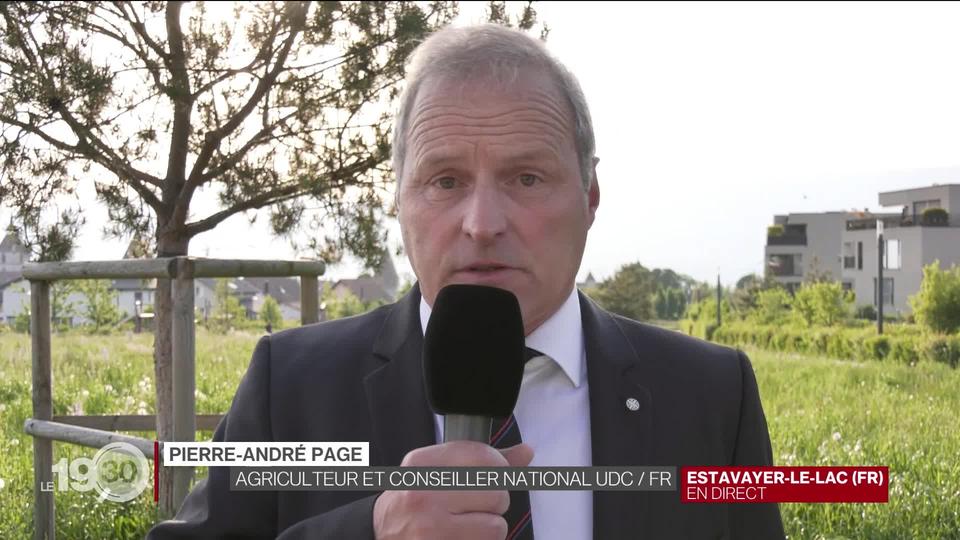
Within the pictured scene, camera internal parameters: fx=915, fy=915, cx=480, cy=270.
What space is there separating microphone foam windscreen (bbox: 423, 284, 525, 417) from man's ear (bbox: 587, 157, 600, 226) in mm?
624

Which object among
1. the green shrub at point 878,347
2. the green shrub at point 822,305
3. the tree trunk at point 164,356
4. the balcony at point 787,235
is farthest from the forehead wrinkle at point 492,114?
the balcony at point 787,235

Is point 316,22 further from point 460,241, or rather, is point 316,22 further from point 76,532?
point 460,241

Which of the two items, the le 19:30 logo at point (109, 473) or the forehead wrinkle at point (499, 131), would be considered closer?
the forehead wrinkle at point (499, 131)

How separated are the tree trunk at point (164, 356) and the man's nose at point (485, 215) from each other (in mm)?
4035

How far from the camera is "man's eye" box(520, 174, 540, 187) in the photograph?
1.82 meters

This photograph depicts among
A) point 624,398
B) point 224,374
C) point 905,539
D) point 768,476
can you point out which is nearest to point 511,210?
point 624,398

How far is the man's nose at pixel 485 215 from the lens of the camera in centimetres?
170

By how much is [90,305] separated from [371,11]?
218 inches

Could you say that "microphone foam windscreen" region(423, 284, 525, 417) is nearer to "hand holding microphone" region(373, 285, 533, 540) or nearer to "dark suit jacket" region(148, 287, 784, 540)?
"hand holding microphone" region(373, 285, 533, 540)

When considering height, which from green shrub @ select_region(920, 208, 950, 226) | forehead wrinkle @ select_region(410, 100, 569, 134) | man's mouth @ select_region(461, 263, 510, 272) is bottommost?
man's mouth @ select_region(461, 263, 510, 272)

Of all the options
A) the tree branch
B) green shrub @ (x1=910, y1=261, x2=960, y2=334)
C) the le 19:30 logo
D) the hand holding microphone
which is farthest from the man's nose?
green shrub @ (x1=910, y1=261, x2=960, y2=334)

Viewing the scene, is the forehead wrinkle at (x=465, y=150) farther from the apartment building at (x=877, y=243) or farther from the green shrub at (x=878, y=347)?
the green shrub at (x=878, y=347)

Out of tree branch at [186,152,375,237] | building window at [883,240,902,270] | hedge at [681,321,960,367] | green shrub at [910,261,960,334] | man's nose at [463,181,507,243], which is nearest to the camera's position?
man's nose at [463,181,507,243]

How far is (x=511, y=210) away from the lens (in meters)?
1.76
